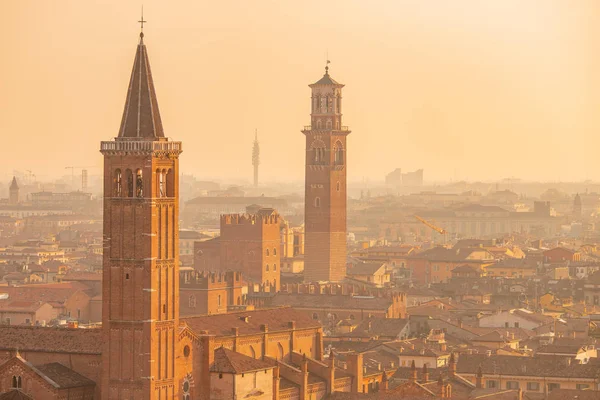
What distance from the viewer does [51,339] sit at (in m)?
48.4

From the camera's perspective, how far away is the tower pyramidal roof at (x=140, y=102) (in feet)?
154

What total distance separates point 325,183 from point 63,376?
47405 mm

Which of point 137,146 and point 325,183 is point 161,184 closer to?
point 137,146

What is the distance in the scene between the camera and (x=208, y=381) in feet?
160

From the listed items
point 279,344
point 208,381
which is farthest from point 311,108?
point 208,381

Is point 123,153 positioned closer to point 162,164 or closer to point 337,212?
point 162,164

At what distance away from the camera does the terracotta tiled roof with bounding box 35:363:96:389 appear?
4650 cm

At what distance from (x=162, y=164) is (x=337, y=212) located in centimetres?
4694

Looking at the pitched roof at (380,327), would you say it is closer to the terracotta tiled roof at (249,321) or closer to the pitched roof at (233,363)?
the terracotta tiled roof at (249,321)

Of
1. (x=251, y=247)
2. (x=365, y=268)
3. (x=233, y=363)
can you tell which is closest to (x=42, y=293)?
(x=251, y=247)

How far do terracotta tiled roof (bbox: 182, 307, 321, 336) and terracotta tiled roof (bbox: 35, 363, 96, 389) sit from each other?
385cm

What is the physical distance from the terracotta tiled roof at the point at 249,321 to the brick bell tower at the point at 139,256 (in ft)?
11.7

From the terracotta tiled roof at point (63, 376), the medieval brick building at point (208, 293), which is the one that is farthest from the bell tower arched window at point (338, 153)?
the terracotta tiled roof at point (63, 376)

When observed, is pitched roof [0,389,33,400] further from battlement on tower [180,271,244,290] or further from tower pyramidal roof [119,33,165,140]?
battlement on tower [180,271,244,290]
